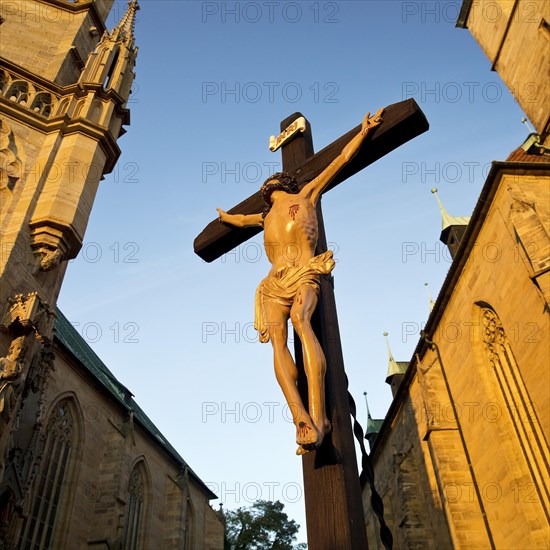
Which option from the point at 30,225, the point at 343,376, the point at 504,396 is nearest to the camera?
the point at 343,376

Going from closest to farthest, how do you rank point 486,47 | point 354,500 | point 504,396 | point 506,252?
point 354,500, point 506,252, point 504,396, point 486,47

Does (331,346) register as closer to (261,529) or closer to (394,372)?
(394,372)

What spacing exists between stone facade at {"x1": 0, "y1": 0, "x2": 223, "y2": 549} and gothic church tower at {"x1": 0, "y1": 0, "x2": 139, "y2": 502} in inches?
0.9

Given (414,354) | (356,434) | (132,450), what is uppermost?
(414,354)

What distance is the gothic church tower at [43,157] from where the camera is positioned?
7281 millimetres

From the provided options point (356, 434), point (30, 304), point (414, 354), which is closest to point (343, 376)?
point (356, 434)

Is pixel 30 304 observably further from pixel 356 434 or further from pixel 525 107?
pixel 525 107

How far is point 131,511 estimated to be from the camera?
1933 cm

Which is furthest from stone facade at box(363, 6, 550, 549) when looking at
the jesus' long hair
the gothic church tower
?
the gothic church tower

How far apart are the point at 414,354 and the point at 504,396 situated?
16.3 feet

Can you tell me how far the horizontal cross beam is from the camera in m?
3.00

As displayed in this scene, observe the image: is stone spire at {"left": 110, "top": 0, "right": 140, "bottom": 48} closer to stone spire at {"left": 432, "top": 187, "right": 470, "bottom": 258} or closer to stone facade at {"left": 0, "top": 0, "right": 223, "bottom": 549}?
stone facade at {"left": 0, "top": 0, "right": 223, "bottom": 549}

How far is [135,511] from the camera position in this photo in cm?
1972

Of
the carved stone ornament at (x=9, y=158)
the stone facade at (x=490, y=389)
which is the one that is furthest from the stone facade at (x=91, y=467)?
the stone facade at (x=490, y=389)
